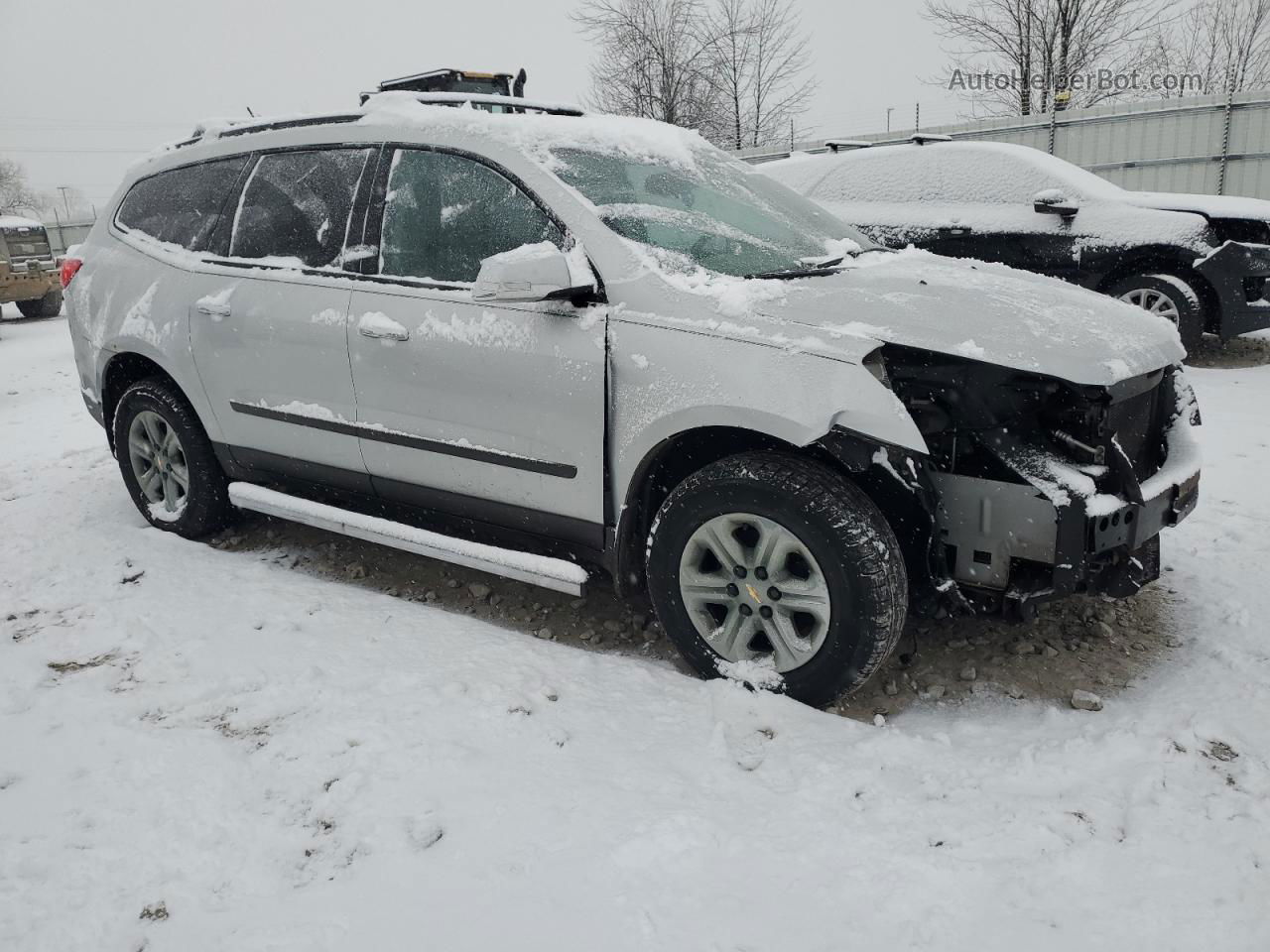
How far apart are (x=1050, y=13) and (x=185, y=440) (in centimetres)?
2012

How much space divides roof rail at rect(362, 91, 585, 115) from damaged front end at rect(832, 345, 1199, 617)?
1.80m

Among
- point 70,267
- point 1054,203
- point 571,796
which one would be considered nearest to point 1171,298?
point 1054,203

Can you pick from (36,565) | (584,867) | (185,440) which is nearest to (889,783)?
(584,867)

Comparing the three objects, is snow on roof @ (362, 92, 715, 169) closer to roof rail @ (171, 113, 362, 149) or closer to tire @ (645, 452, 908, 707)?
roof rail @ (171, 113, 362, 149)

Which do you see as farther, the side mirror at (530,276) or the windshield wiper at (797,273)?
the windshield wiper at (797,273)

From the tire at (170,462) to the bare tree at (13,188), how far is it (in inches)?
2720

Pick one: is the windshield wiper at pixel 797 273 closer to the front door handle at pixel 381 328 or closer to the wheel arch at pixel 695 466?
the wheel arch at pixel 695 466

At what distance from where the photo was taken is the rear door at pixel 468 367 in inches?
115

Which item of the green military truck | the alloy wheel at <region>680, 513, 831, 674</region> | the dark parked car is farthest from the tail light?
the green military truck

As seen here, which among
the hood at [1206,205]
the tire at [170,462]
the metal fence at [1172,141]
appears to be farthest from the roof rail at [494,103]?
the metal fence at [1172,141]

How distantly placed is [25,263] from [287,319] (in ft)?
45.2

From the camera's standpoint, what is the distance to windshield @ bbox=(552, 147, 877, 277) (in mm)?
3018

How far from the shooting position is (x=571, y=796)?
239 cm

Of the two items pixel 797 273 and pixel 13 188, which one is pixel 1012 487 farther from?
pixel 13 188
